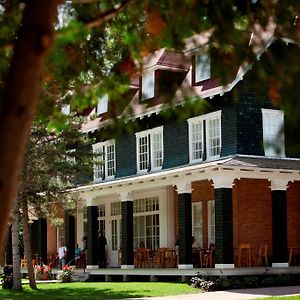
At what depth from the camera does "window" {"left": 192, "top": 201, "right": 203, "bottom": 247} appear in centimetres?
2911

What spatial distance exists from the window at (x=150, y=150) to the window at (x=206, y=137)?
7.12 ft

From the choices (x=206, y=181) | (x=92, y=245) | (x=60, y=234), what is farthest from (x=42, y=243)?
(x=206, y=181)

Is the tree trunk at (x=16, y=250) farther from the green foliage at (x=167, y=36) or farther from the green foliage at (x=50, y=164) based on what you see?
the green foliage at (x=167, y=36)

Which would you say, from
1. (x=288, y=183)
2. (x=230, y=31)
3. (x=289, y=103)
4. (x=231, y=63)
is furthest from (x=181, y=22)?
(x=288, y=183)

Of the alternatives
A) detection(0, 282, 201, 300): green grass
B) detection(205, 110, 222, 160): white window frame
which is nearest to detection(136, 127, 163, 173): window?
detection(205, 110, 222, 160): white window frame

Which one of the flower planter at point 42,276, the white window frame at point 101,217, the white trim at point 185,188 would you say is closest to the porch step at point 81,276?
the flower planter at point 42,276

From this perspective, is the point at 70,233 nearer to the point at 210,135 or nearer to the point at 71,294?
the point at 210,135

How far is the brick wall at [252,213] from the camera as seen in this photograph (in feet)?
89.0

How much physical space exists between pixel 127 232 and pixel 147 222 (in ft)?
9.47

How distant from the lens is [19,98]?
414 centimetres

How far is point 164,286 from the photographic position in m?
24.0

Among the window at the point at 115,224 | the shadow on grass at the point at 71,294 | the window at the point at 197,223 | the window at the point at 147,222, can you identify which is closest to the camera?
the shadow on grass at the point at 71,294

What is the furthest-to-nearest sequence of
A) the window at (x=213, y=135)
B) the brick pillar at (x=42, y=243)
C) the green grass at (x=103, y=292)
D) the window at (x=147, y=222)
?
the brick pillar at (x=42, y=243) → the window at (x=147, y=222) → the window at (x=213, y=135) → the green grass at (x=103, y=292)

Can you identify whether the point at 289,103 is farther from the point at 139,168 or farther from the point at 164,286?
the point at 139,168
